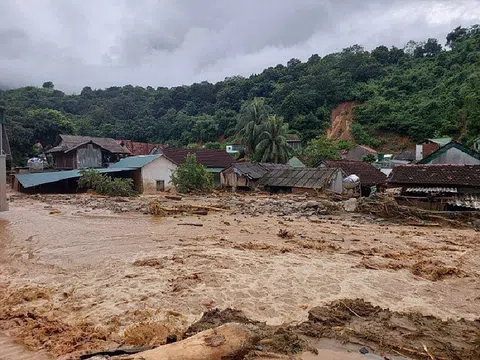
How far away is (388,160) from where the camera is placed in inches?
1507

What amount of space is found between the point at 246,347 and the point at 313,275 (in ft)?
15.3

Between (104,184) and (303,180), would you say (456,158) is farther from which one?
(104,184)

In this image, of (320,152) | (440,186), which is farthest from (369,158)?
(440,186)

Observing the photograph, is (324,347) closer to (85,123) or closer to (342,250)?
(342,250)

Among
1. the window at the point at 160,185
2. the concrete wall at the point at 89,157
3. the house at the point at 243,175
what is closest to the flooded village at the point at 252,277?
the house at the point at 243,175

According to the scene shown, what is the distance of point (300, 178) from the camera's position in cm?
2788

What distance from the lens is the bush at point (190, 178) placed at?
27281 mm

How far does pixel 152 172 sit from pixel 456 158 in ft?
74.4

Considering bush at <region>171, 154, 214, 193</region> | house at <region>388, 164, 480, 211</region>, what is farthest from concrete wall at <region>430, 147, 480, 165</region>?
bush at <region>171, 154, 214, 193</region>

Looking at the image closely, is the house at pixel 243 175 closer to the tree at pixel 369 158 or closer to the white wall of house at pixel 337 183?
the white wall of house at pixel 337 183

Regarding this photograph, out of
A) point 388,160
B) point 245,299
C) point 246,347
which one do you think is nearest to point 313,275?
point 245,299

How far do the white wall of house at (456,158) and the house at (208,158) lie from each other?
759 inches

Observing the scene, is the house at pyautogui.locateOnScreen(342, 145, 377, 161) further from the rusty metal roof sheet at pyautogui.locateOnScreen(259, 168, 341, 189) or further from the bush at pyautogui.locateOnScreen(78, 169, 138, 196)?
the bush at pyautogui.locateOnScreen(78, 169, 138, 196)

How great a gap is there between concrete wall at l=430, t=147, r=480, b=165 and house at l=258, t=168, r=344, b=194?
7627 mm
